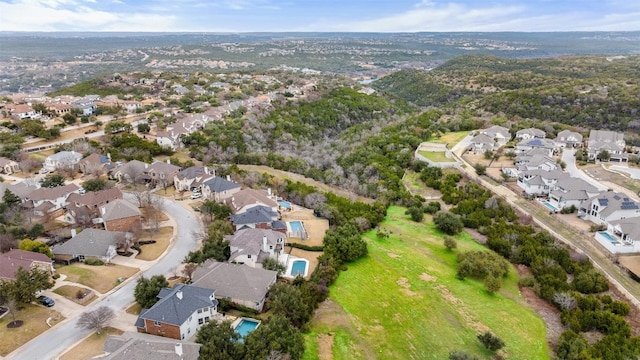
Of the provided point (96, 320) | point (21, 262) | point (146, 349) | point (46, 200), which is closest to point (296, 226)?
point (96, 320)

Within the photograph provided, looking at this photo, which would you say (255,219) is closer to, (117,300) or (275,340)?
(117,300)

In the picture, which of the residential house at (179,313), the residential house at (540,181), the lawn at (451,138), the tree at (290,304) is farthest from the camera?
the lawn at (451,138)

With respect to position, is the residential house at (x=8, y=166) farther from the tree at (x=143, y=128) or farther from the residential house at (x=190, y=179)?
the residential house at (x=190, y=179)

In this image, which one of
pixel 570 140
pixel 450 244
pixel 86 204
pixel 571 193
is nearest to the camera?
pixel 450 244

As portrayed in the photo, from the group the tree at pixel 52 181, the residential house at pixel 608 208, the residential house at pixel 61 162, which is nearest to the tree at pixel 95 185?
the tree at pixel 52 181

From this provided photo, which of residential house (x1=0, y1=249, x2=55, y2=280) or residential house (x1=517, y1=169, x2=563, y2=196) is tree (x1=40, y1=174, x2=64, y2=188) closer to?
residential house (x1=0, y1=249, x2=55, y2=280)

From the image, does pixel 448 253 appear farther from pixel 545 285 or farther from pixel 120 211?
pixel 120 211

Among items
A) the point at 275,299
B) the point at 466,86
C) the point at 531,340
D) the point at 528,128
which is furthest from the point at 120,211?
the point at 466,86
